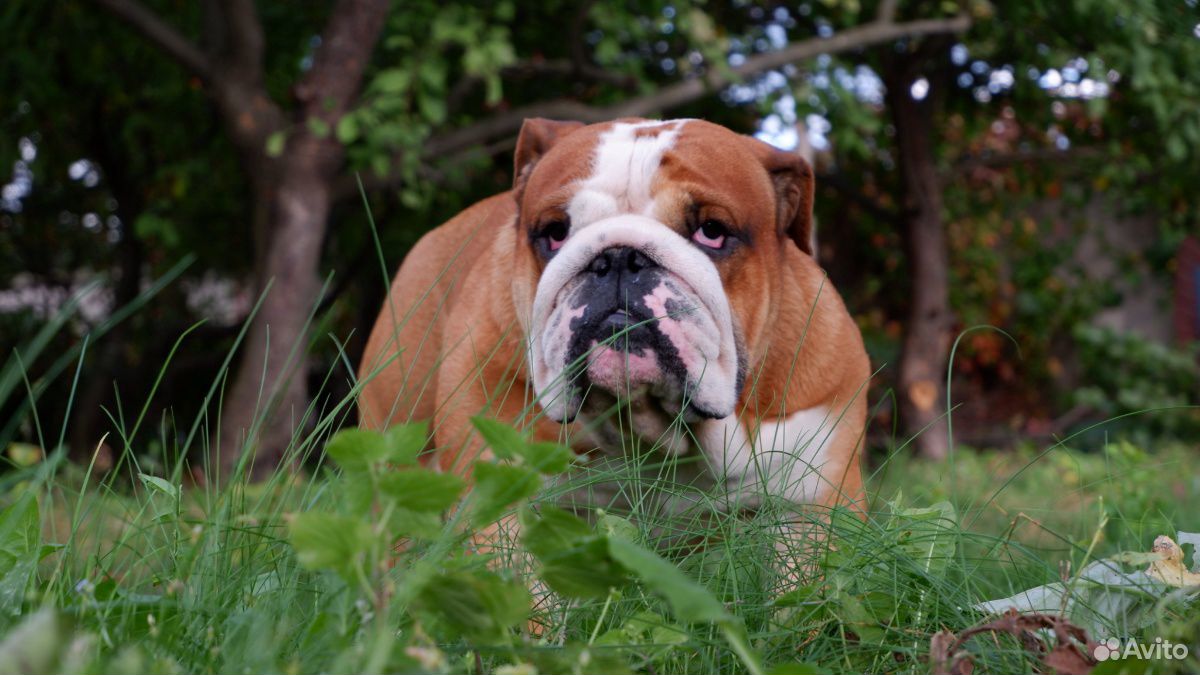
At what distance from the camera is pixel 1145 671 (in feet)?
4.40

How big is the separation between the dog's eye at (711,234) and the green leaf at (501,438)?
1313mm

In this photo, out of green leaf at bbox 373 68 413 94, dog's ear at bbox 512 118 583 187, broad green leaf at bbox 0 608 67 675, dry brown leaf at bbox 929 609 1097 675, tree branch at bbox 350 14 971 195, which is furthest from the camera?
tree branch at bbox 350 14 971 195

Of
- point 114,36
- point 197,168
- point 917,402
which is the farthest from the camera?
point 917,402

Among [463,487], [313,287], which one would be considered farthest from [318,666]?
[313,287]

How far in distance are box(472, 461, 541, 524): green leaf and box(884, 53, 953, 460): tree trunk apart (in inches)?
268

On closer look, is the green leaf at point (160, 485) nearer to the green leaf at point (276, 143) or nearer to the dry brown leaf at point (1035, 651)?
the dry brown leaf at point (1035, 651)

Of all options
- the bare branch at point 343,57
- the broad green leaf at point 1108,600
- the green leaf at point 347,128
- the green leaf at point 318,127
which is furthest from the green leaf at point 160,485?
the bare branch at point 343,57

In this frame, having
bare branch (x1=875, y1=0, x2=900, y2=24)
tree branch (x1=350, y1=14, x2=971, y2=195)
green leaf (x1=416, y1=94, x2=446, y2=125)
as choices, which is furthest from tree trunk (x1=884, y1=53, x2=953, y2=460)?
green leaf (x1=416, y1=94, x2=446, y2=125)

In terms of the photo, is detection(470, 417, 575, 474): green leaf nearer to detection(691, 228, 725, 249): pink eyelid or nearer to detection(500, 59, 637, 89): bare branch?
detection(691, 228, 725, 249): pink eyelid

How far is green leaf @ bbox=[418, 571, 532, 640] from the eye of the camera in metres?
1.24

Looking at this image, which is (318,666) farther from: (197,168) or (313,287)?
(197,168)

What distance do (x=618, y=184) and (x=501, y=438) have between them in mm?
1354

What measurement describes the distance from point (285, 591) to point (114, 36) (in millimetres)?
6716

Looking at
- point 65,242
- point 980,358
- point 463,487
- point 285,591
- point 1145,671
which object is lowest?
point 980,358
